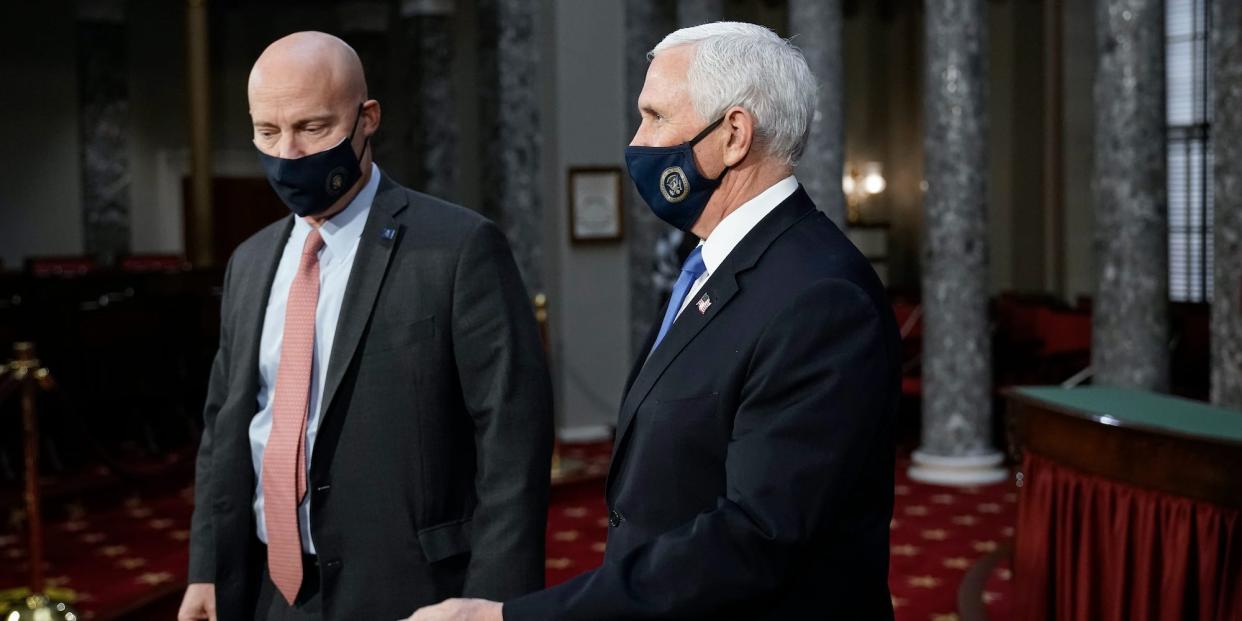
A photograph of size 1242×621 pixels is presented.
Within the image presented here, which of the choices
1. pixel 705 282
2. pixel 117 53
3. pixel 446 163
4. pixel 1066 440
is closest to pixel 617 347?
pixel 446 163

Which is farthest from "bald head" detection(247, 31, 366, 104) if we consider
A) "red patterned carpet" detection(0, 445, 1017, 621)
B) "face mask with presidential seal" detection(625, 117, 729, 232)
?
"red patterned carpet" detection(0, 445, 1017, 621)

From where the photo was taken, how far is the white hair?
171cm

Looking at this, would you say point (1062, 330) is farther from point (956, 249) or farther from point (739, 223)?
point (739, 223)

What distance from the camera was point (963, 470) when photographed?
8477mm

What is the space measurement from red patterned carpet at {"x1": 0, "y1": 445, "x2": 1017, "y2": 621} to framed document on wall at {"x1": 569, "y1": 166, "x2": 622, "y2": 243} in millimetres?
2095

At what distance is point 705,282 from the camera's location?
1758 mm

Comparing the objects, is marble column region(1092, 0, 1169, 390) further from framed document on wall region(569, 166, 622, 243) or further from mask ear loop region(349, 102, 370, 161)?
mask ear loop region(349, 102, 370, 161)

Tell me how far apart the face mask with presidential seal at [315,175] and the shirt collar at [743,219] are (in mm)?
875

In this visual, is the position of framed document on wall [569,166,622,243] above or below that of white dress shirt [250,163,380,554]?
above

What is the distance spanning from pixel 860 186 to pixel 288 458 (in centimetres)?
1494

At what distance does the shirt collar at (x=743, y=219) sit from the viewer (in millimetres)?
1771

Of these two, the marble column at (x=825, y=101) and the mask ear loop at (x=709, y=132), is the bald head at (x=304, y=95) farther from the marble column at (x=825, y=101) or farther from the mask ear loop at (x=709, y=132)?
the marble column at (x=825, y=101)

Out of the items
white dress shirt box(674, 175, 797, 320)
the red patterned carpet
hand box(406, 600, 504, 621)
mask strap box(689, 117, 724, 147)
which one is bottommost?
the red patterned carpet

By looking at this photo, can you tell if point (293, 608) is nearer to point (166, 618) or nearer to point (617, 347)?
point (166, 618)
